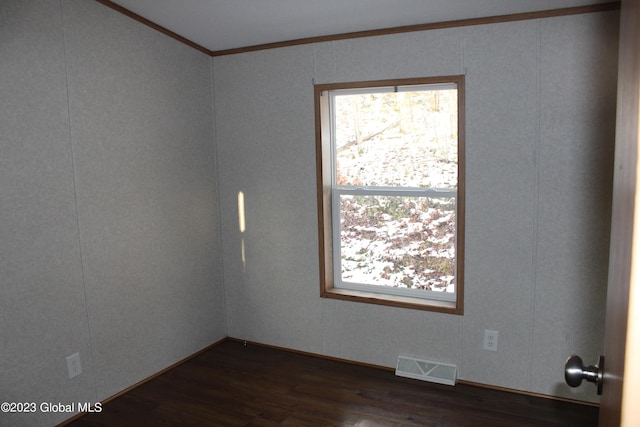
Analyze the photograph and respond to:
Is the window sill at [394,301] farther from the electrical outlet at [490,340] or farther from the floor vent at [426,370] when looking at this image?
the floor vent at [426,370]

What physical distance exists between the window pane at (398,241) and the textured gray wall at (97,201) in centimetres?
116

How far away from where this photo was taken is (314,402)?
112 inches

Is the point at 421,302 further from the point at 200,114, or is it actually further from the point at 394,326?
the point at 200,114

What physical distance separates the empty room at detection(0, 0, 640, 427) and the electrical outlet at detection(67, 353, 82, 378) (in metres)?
0.02

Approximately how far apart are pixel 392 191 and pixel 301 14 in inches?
51.3

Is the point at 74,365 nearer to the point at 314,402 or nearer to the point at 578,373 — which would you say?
the point at 314,402

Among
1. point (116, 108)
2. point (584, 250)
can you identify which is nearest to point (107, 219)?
point (116, 108)

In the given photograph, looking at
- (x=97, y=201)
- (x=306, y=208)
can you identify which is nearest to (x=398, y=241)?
(x=306, y=208)

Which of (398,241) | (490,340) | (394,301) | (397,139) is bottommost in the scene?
(490,340)

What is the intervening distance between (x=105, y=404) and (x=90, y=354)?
0.34 metres

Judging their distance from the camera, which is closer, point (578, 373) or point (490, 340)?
point (578, 373)

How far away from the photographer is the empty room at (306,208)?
2.53m

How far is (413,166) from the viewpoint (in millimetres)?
3164

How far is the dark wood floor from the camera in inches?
103
